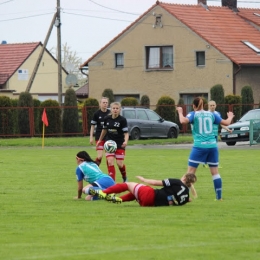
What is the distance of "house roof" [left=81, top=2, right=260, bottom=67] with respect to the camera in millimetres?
62875

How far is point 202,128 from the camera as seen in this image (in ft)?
52.7

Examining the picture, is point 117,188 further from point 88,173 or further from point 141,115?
point 141,115

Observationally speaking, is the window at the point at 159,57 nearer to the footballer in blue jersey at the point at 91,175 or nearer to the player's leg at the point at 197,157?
the footballer in blue jersey at the point at 91,175

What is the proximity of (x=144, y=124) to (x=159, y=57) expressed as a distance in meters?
19.6

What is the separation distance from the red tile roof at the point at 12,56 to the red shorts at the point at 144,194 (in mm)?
63026

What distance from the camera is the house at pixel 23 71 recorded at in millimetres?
78312

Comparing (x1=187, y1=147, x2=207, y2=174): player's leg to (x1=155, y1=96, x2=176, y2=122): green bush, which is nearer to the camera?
(x1=187, y1=147, x2=207, y2=174): player's leg

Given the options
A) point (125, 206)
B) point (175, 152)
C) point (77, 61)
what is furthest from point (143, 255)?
→ point (77, 61)

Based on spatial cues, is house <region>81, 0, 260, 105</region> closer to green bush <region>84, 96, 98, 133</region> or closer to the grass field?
green bush <region>84, 96, 98, 133</region>

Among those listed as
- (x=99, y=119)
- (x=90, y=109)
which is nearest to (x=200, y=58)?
(x=90, y=109)

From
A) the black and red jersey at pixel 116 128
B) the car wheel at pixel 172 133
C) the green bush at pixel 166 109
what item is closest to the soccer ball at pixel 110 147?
the black and red jersey at pixel 116 128

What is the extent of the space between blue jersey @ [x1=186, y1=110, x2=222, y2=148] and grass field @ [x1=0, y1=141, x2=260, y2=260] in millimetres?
1007

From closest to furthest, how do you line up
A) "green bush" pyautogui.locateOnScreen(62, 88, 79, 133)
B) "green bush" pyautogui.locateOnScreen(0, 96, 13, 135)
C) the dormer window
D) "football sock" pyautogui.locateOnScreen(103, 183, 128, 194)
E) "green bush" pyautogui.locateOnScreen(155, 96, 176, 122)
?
1. "football sock" pyautogui.locateOnScreen(103, 183, 128, 194)
2. "green bush" pyautogui.locateOnScreen(0, 96, 13, 135)
3. "green bush" pyautogui.locateOnScreen(62, 88, 79, 133)
4. "green bush" pyautogui.locateOnScreen(155, 96, 176, 122)
5. the dormer window

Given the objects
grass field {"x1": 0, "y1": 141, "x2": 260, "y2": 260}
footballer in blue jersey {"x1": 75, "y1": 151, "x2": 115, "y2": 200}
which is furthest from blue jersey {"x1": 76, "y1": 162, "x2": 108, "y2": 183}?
grass field {"x1": 0, "y1": 141, "x2": 260, "y2": 260}
